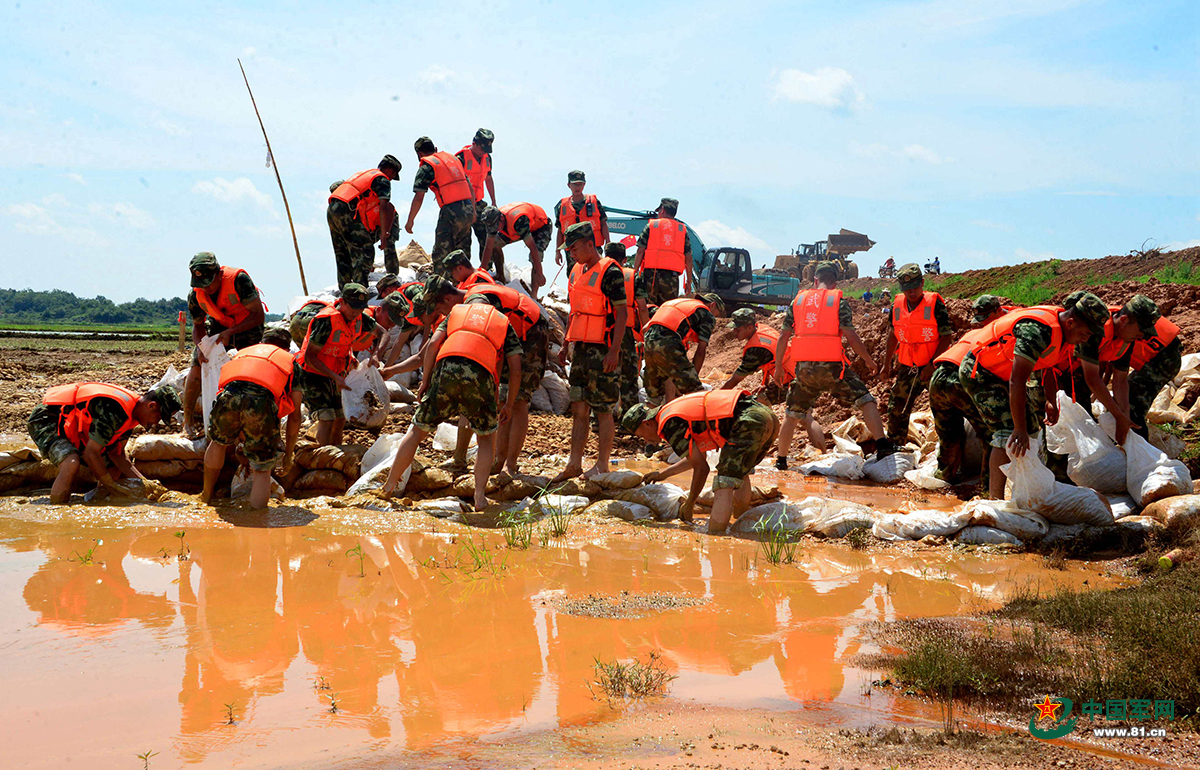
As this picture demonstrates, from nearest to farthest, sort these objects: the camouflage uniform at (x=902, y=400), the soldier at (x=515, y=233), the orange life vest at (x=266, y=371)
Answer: the orange life vest at (x=266, y=371), the camouflage uniform at (x=902, y=400), the soldier at (x=515, y=233)

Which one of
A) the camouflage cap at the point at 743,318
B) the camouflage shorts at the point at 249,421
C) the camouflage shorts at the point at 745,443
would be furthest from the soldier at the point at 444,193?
the camouflage shorts at the point at 745,443

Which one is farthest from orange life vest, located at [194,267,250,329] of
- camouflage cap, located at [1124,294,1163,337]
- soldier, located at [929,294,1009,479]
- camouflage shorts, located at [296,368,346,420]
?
camouflage cap, located at [1124,294,1163,337]

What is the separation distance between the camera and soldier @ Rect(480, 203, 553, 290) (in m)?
9.58

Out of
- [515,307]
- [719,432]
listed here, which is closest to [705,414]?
[719,432]

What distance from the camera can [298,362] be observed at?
6602mm

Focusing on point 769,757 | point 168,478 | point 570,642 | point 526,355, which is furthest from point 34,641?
point 526,355

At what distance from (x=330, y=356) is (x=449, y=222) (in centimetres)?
312

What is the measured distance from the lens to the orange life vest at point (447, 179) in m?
9.31

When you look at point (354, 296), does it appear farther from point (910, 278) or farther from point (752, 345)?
point (910, 278)

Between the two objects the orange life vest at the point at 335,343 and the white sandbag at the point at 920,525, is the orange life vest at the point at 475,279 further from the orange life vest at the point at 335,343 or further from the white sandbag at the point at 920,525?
the white sandbag at the point at 920,525

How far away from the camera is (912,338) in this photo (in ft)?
24.5

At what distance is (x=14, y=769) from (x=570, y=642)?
182 centimetres

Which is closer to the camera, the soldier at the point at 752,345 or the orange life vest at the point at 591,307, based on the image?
the orange life vest at the point at 591,307

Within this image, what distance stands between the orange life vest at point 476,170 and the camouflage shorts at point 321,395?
3.81 meters
